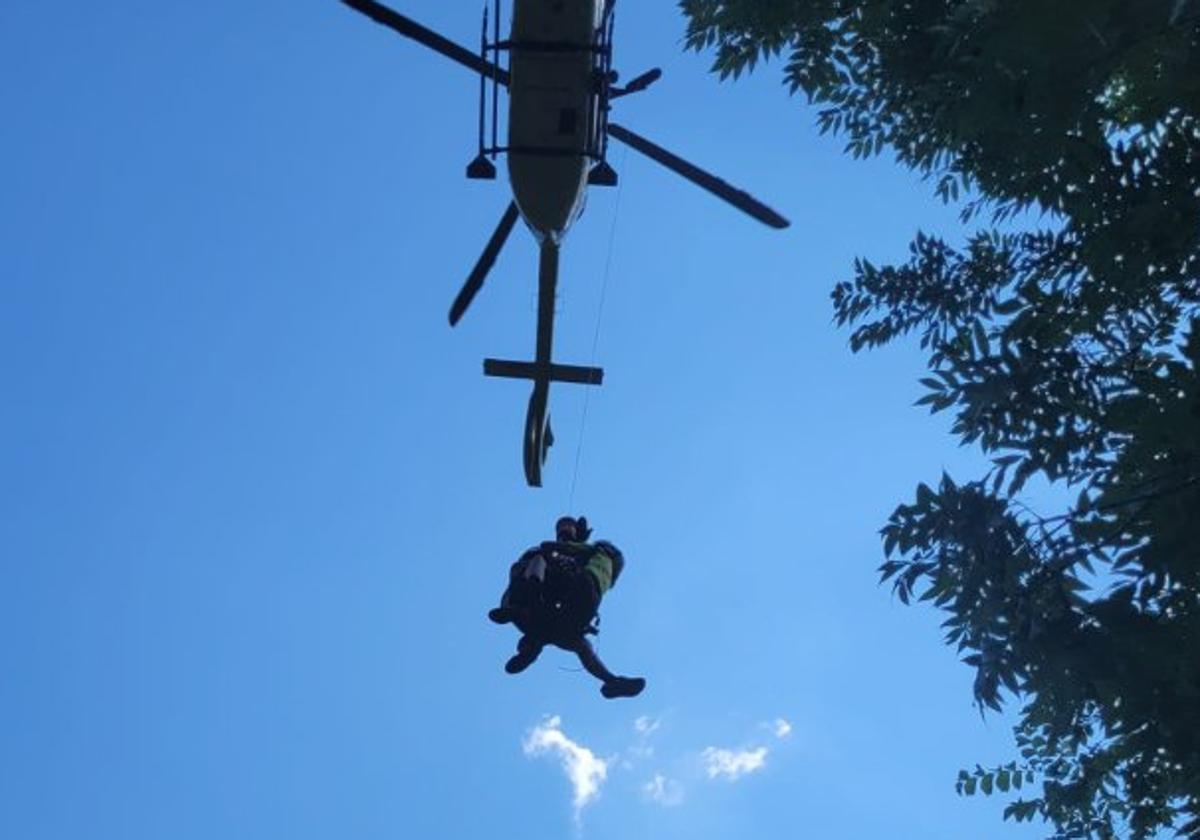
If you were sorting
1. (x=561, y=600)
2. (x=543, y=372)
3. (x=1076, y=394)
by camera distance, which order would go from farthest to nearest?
(x=543, y=372) → (x=561, y=600) → (x=1076, y=394)

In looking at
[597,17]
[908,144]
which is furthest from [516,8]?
[908,144]

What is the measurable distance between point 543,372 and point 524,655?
7.62 ft

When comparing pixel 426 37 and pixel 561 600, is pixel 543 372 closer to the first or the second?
pixel 561 600

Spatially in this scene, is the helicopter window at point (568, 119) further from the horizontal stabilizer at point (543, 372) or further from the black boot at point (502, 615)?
the black boot at point (502, 615)

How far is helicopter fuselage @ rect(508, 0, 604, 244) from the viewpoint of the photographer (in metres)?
8.23

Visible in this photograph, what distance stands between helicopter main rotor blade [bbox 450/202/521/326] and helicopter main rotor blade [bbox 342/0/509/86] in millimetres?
1156

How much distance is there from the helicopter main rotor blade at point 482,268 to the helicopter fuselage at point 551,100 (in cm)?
61

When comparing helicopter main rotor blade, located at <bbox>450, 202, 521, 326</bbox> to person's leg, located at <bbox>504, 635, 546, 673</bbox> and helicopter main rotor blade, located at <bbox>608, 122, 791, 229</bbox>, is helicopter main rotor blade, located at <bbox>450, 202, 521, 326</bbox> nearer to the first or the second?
helicopter main rotor blade, located at <bbox>608, 122, 791, 229</bbox>

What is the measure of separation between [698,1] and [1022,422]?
4.25 m

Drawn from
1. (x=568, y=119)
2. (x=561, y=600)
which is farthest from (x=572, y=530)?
(x=568, y=119)

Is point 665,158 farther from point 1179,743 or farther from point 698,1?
point 1179,743

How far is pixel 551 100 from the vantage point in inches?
328

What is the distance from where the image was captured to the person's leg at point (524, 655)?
9.09 meters

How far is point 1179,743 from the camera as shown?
→ 4762 millimetres
